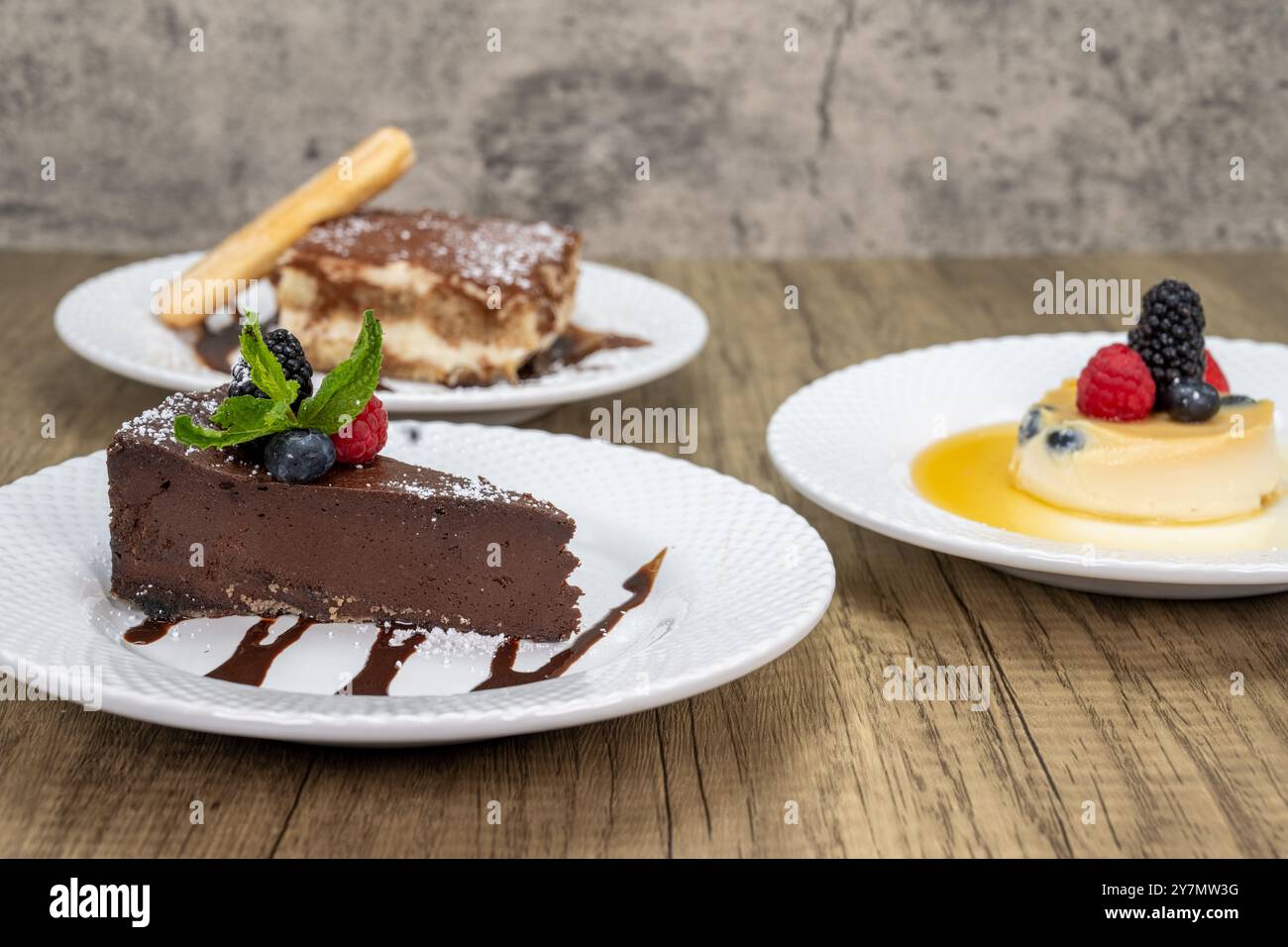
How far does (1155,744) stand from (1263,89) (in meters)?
2.80

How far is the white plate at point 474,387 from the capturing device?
7.57ft

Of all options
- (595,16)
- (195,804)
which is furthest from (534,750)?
(595,16)

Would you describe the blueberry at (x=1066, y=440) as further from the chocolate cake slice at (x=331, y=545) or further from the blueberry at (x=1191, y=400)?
the chocolate cake slice at (x=331, y=545)

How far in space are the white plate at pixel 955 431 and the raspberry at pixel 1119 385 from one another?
0.93 ft

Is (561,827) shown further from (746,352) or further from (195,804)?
(746,352)

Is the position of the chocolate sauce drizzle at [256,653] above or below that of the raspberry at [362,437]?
below

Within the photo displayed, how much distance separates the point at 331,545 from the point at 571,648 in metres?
0.33

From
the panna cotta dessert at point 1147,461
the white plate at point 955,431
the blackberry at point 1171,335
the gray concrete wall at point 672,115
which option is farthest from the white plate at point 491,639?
the gray concrete wall at point 672,115

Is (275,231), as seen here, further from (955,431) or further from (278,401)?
(955,431)


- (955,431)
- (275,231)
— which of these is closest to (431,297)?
(275,231)

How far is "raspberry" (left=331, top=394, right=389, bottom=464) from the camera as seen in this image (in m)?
1.77

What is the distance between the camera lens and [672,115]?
12.2ft

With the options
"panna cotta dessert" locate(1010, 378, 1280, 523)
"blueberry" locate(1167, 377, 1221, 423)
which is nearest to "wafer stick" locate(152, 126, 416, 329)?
"panna cotta dessert" locate(1010, 378, 1280, 523)
